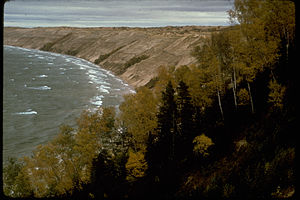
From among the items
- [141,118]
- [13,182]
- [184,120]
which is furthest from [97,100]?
[13,182]

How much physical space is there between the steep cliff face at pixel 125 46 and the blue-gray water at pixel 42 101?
11.3 m

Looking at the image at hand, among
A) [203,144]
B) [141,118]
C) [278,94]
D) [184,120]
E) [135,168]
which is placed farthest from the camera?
[141,118]

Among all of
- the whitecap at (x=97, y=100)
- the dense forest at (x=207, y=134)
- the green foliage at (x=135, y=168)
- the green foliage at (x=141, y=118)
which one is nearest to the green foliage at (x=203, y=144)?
the dense forest at (x=207, y=134)

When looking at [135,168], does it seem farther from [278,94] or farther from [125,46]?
[125,46]

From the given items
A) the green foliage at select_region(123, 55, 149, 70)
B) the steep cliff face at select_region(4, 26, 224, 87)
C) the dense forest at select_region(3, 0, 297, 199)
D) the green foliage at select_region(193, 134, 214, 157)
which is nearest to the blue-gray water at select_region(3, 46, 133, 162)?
the dense forest at select_region(3, 0, 297, 199)

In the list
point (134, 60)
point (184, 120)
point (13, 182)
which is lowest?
point (13, 182)

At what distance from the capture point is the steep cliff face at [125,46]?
63.1 metres

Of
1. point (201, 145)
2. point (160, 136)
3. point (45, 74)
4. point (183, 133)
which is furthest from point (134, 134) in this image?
point (45, 74)

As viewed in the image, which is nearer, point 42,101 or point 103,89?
point 42,101

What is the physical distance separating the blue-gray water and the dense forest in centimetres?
785

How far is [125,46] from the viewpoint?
3590 inches

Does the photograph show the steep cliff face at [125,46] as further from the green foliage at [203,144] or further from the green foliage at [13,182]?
the green foliage at [13,182]

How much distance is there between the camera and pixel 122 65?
2849 inches

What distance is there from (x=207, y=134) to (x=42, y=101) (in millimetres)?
28830
